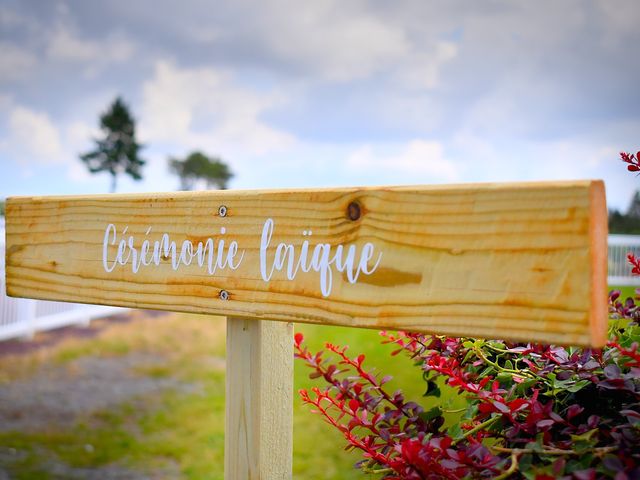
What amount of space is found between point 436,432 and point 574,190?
61 centimetres

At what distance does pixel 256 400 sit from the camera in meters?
1.36

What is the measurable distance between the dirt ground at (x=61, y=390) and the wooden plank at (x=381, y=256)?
314 centimetres

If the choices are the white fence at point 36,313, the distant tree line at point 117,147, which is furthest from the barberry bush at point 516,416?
the distant tree line at point 117,147

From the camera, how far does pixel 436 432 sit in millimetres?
1256

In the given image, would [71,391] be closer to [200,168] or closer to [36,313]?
[36,313]

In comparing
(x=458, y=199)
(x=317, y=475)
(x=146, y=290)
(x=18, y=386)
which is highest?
(x=458, y=199)

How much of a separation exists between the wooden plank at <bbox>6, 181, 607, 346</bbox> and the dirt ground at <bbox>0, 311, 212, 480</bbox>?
314cm

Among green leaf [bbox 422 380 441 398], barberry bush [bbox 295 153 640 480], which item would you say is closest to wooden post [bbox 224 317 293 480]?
barberry bush [bbox 295 153 640 480]

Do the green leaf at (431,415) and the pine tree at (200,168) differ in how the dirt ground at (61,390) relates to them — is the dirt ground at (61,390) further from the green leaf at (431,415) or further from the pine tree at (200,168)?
the pine tree at (200,168)

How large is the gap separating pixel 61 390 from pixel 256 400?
5.29 metres

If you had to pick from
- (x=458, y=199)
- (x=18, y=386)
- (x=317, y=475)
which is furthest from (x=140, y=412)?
(x=458, y=199)

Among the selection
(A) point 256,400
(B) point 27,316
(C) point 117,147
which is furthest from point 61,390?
(C) point 117,147

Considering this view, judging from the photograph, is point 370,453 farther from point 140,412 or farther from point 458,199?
point 140,412

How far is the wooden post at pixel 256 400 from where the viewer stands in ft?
4.47
